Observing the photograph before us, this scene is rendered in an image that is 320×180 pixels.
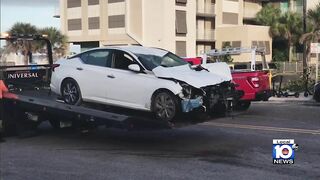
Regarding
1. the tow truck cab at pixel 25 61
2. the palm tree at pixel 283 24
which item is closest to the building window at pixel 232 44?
the palm tree at pixel 283 24

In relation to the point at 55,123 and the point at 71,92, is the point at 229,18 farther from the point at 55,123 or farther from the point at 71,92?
the point at 71,92

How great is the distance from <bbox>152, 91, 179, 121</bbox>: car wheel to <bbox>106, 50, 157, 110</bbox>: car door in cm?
14

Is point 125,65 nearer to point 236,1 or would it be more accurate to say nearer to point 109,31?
point 109,31

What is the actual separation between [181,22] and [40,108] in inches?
1847

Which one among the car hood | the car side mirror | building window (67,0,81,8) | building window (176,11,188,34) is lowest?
the car hood

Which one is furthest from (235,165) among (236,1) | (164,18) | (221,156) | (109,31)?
(236,1)

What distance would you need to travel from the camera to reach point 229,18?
63.5 m

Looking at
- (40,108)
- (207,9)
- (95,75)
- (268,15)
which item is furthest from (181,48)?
(95,75)

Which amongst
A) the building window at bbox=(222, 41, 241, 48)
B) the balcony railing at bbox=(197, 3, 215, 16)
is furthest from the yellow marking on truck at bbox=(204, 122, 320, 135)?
the balcony railing at bbox=(197, 3, 215, 16)

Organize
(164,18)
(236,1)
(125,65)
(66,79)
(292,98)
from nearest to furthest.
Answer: (125,65) < (66,79) < (292,98) < (164,18) < (236,1)

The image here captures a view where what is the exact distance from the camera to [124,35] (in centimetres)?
5784

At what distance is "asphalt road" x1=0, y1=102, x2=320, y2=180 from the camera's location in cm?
783

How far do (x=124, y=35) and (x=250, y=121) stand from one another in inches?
1781

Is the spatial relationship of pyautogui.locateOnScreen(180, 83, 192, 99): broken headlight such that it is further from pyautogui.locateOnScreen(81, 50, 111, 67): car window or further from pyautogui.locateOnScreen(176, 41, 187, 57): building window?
pyautogui.locateOnScreen(176, 41, 187, 57): building window
